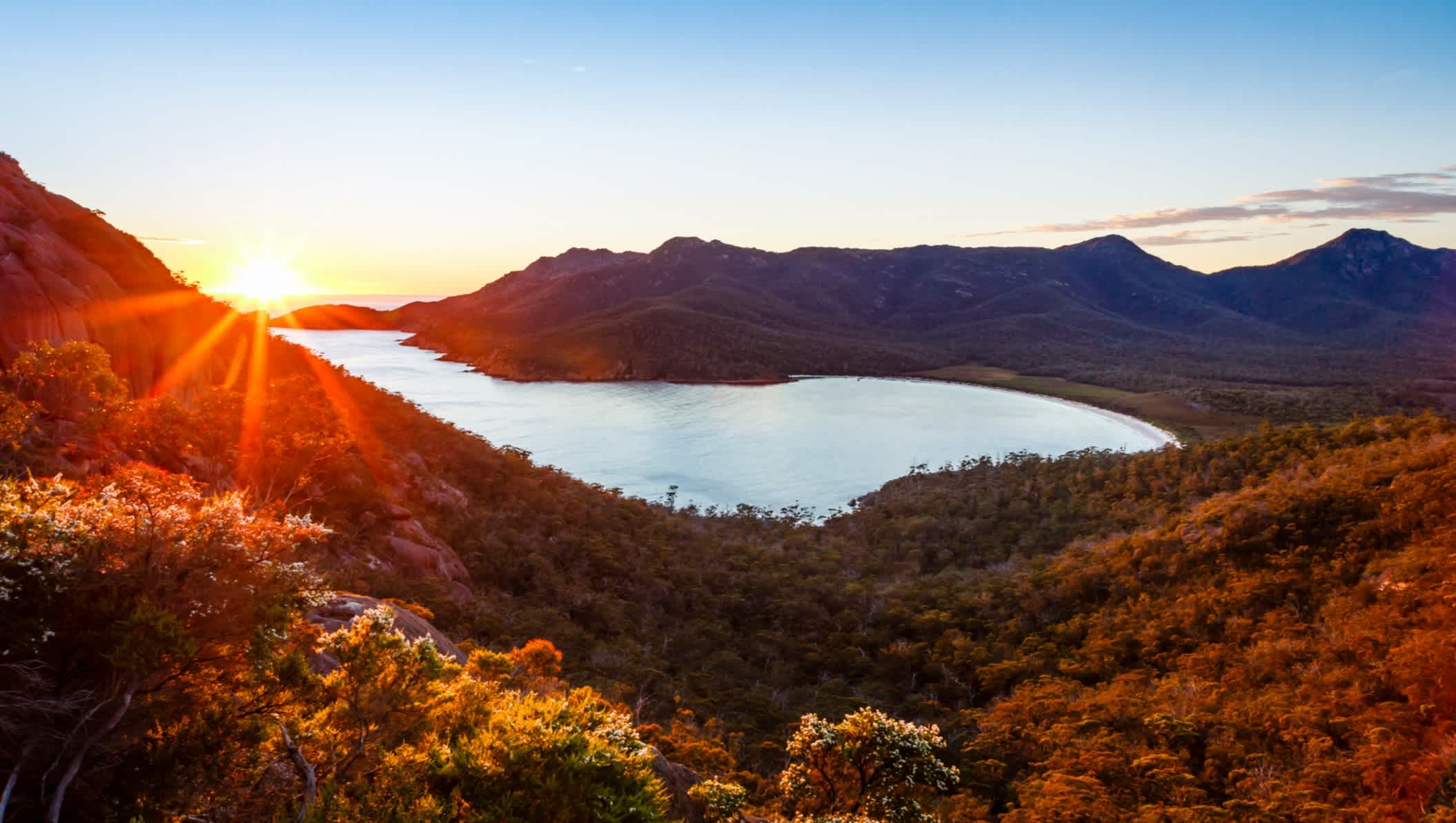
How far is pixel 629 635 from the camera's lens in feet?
69.4

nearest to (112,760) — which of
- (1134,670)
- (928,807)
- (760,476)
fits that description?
(928,807)

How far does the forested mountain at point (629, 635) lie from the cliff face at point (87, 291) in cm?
34

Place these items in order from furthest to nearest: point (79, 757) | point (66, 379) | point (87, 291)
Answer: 1. point (87, 291)
2. point (66, 379)
3. point (79, 757)

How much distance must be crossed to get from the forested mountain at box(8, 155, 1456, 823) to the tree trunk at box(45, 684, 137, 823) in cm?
4

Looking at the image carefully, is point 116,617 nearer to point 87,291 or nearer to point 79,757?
point 79,757

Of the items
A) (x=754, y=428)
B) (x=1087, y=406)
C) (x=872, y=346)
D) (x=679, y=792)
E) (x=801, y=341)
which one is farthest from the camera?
(x=872, y=346)

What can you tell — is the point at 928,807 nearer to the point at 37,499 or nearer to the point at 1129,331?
the point at 37,499

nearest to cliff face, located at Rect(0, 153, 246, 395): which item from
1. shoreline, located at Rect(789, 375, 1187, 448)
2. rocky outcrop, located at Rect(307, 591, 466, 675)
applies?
rocky outcrop, located at Rect(307, 591, 466, 675)

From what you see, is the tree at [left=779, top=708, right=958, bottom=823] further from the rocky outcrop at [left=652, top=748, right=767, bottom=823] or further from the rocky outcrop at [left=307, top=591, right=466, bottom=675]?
the rocky outcrop at [left=307, top=591, right=466, bottom=675]

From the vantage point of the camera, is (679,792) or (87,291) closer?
(679,792)

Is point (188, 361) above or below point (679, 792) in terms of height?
above

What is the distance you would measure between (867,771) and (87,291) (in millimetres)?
20856

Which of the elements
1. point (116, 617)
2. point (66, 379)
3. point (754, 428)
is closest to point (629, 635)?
point (66, 379)

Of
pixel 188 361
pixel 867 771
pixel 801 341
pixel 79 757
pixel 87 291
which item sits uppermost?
pixel 801 341
